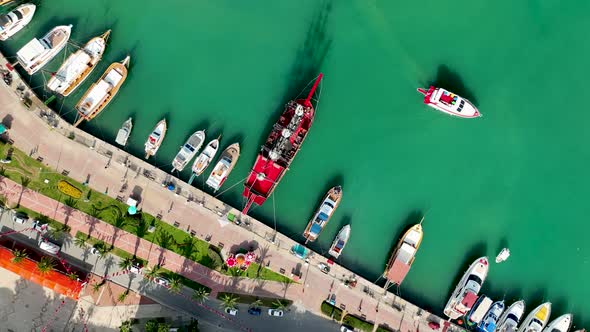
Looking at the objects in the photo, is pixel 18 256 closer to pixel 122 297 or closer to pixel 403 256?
pixel 122 297

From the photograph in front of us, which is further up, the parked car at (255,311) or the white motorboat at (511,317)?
the white motorboat at (511,317)

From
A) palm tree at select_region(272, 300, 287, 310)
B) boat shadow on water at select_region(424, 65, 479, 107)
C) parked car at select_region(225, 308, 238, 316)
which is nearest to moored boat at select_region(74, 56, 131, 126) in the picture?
parked car at select_region(225, 308, 238, 316)

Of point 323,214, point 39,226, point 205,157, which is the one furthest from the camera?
point 323,214

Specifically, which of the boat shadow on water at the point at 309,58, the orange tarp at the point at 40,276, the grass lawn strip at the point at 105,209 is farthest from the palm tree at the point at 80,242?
the boat shadow on water at the point at 309,58

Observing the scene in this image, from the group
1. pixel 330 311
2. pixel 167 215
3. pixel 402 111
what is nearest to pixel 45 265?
pixel 167 215

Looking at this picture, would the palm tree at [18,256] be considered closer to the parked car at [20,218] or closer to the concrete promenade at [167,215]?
the parked car at [20,218]

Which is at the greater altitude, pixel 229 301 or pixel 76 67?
pixel 76 67
